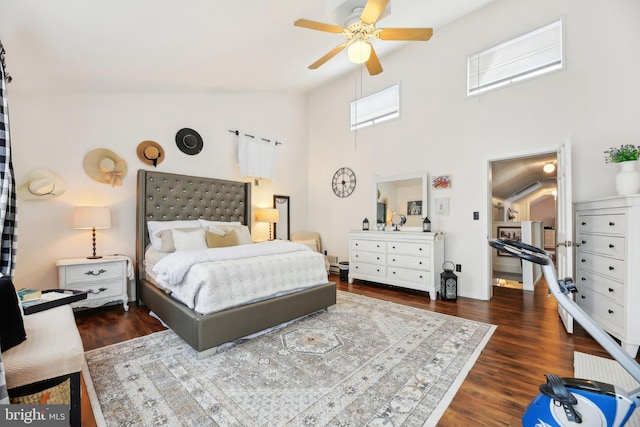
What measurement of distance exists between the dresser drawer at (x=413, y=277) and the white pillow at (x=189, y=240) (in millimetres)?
2734

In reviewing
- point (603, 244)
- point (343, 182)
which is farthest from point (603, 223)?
point (343, 182)

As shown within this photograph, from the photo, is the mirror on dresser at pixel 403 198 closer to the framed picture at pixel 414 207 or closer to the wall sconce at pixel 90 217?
the framed picture at pixel 414 207

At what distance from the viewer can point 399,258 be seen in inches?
163

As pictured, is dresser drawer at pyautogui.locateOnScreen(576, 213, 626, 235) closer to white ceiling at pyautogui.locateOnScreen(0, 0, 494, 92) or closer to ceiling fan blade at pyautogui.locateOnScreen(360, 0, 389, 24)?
ceiling fan blade at pyautogui.locateOnScreen(360, 0, 389, 24)

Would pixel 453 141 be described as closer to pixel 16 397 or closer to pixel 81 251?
pixel 16 397

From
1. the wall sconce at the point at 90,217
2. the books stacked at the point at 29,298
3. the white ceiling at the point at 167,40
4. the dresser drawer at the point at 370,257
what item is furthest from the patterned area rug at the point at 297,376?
the white ceiling at the point at 167,40

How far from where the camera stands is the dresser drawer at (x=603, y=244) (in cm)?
227

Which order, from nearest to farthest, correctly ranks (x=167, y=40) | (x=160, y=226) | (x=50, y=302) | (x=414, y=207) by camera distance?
(x=50, y=302) → (x=167, y=40) → (x=160, y=226) → (x=414, y=207)

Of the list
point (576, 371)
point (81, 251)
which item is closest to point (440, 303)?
point (576, 371)

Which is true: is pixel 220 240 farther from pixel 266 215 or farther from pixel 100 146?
pixel 100 146

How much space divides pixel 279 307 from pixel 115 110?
330 cm

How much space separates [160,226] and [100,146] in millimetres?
1217

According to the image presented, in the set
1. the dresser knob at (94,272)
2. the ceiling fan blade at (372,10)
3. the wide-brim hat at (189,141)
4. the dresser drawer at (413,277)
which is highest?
the ceiling fan blade at (372,10)

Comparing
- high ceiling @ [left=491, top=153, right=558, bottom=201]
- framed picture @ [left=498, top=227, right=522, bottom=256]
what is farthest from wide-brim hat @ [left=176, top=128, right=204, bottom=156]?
framed picture @ [left=498, top=227, right=522, bottom=256]
